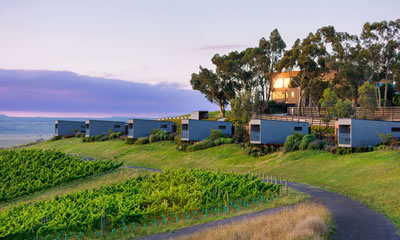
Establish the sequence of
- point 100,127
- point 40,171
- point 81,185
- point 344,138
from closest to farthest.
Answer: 1. point 344,138
2. point 81,185
3. point 40,171
4. point 100,127

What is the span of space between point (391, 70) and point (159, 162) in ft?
130

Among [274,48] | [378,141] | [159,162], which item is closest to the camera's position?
[378,141]

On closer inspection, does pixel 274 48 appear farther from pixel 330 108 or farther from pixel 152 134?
pixel 152 134

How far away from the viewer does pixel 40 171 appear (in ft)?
141

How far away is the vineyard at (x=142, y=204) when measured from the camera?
18688 mm

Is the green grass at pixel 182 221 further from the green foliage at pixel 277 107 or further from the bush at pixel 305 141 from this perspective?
the green foliage at pixel 277 107

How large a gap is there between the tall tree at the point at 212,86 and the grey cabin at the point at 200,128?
26.8 m

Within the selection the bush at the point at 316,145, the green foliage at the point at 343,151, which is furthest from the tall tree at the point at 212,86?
the green foliage at the point at 343,151

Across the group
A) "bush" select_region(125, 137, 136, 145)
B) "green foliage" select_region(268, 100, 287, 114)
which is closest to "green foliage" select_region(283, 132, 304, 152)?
"bush" select_region(125, 137, 136, 145)

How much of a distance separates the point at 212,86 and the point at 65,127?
1255 inches

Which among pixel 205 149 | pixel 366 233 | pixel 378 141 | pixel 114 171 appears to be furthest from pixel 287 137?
pixel 366 233

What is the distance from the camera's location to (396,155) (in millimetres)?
29531

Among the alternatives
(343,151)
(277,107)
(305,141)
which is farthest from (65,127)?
(343,151)

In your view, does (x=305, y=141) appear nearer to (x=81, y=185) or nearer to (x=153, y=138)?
(x=81, y=185)
